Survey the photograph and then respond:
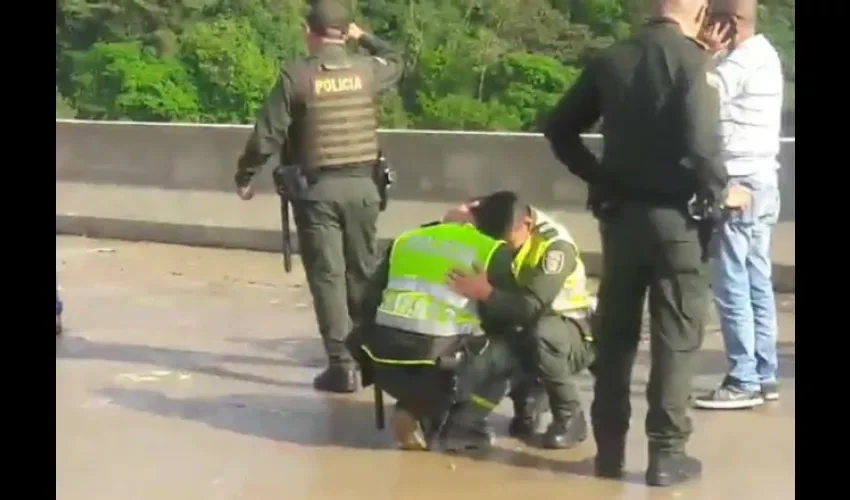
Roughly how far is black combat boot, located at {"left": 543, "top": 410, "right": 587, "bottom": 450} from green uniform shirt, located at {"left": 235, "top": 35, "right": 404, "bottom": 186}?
5.40 feet

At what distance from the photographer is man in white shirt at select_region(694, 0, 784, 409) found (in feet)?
17.7

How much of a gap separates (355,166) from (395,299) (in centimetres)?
106

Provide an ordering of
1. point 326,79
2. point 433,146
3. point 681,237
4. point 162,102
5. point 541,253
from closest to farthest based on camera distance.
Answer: point 681,237, point 541,253, point 326,79, point 433,146, point 162,102

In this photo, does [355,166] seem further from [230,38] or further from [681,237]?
[230,38]

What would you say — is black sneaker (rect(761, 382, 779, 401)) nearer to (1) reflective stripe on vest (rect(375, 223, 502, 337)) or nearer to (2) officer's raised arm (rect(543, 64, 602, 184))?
(1) reflective stripe on vest (rect(375, 223, 502, 337))

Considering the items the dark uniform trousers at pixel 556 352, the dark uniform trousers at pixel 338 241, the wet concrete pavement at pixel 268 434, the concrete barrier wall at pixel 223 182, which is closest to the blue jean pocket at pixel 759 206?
the wet concrete pavement at pixel 268 434

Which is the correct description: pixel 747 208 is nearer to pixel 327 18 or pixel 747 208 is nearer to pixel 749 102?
pixel 749 102

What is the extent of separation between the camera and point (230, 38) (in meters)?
11.5

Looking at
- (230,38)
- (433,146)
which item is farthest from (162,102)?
(433,146)

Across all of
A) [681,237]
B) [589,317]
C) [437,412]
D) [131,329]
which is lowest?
[131,329]

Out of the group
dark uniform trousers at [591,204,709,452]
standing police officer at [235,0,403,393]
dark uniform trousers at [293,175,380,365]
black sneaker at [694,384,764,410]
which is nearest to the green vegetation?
standing police officer at [235,0,403,393]

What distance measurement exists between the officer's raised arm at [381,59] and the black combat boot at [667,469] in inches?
82.0

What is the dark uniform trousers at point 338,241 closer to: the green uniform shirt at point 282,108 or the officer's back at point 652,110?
the green uniform shirt at point 282,108

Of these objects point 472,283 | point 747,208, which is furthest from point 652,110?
point 747,208
